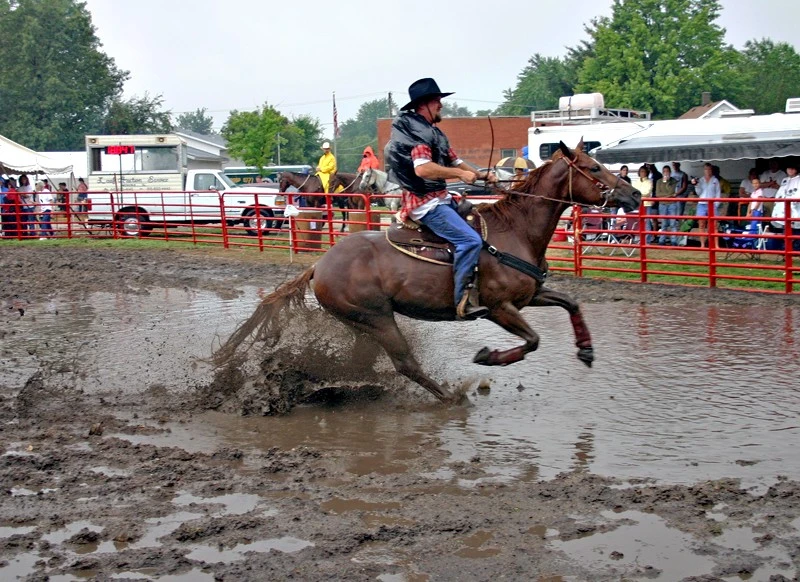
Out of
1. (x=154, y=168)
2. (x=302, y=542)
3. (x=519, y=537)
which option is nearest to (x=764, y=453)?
(x=519, y=537)

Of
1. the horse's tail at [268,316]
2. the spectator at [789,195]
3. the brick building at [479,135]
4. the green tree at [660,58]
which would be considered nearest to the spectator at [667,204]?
the spectator at [789,195]

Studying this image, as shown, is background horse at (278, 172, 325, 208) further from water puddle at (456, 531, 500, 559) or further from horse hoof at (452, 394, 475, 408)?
water puddle at (456, 531, 500, 559)

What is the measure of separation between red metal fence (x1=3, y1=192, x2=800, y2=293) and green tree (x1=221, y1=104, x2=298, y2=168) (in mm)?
25736

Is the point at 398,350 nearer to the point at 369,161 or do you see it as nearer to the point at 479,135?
the point at 369,161

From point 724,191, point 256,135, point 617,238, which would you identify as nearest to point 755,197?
point 724,191

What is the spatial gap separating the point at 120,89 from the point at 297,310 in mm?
76837

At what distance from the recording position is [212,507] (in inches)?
211

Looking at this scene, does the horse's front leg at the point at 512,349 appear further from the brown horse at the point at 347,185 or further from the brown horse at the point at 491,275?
the brown horse at the point at 347,185

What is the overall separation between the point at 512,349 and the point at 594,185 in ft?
4.93

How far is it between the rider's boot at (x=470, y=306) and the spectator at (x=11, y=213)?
62.5 ft

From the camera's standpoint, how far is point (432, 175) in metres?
7.35

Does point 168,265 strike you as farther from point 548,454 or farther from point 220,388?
point 548,454

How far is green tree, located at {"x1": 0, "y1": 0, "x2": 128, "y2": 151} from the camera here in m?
73.6

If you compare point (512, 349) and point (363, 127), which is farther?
point (363, 127)
